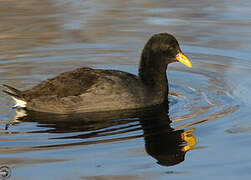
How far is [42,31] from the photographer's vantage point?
13.2m

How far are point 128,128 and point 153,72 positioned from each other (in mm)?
1684

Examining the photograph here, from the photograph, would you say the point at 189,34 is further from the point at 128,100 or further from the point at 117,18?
the point at 128,100

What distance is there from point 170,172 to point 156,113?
2.38 metres

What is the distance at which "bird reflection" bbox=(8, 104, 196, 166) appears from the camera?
23.6ft

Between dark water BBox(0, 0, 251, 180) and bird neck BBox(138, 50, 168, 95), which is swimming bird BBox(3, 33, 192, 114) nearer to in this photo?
bird neck BBox(138, 50, 168, 95)

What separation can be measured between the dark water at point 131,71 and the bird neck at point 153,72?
1.23ft

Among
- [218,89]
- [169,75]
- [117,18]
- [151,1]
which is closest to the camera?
[218,89]

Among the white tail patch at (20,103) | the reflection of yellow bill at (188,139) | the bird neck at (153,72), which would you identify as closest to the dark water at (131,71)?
the reflection of yellow bill at (188,139)

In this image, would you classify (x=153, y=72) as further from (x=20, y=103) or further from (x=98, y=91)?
(x=20, y=103)

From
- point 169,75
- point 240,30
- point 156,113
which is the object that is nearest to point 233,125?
point 156,113

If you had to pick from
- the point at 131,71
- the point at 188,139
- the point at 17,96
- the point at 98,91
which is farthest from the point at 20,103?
the point at 188,139

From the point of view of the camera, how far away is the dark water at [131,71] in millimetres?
6727

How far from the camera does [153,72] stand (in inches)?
370

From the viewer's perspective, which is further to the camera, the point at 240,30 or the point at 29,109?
the point at 240,30
